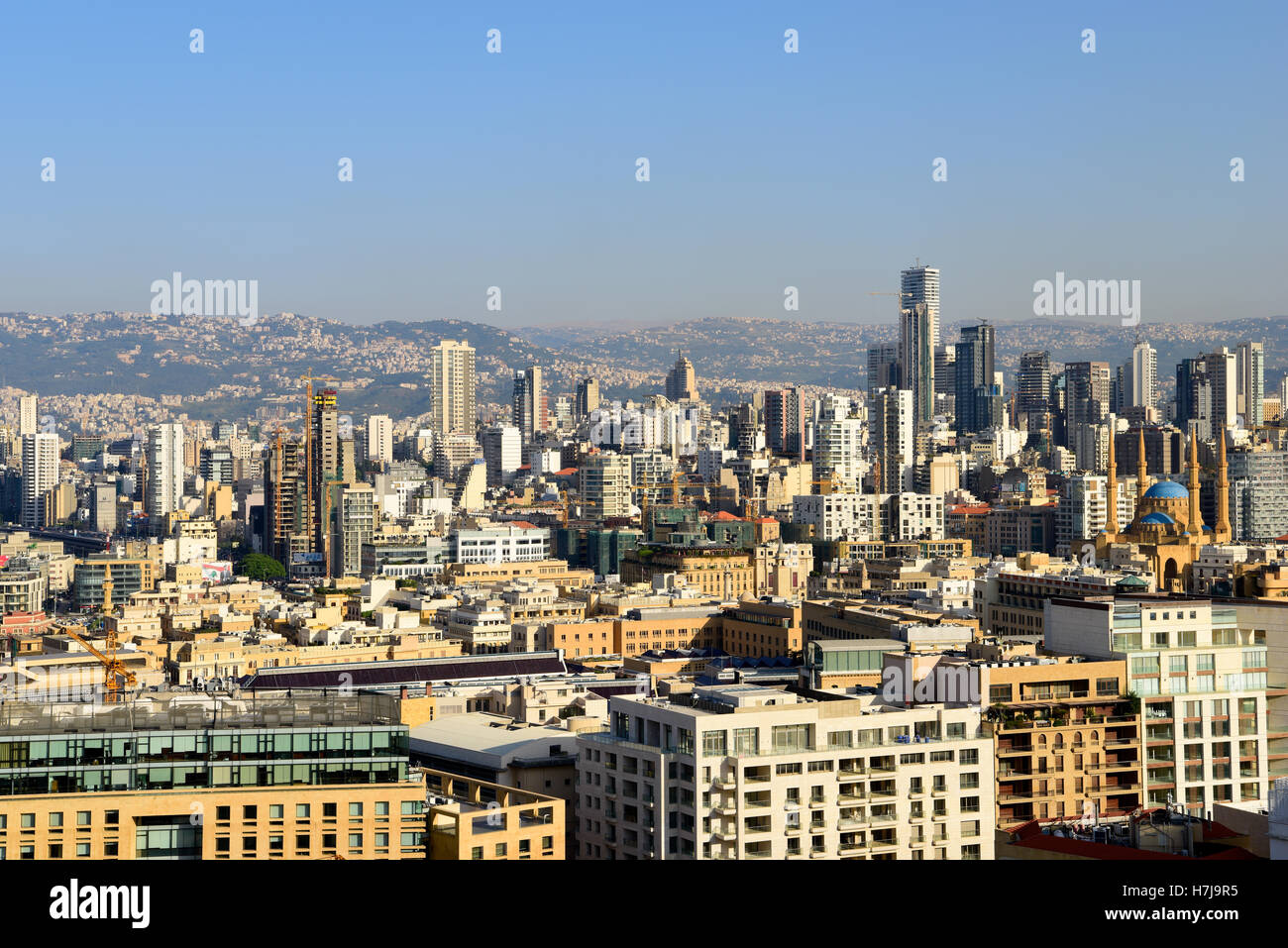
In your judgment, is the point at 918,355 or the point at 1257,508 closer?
the point at 1257,508

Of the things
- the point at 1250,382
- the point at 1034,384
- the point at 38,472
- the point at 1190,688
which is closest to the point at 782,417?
the point at 1034,384

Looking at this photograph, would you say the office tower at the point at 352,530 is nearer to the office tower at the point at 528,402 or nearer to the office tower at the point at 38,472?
the office tower at the point at 38,472

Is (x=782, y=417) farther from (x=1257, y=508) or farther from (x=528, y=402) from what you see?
(x=1257, y=508)

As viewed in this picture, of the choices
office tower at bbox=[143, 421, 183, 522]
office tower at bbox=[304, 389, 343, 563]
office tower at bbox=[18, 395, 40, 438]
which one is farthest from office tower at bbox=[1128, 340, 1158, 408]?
office tower at bbox=[18, 395, 40, 438]

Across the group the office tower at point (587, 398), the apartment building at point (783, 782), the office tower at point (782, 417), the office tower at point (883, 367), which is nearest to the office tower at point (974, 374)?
the office tower at point (883, 367)

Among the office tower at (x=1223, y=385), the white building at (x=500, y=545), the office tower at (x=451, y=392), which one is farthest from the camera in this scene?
the office tower at (x=451, y=392)
